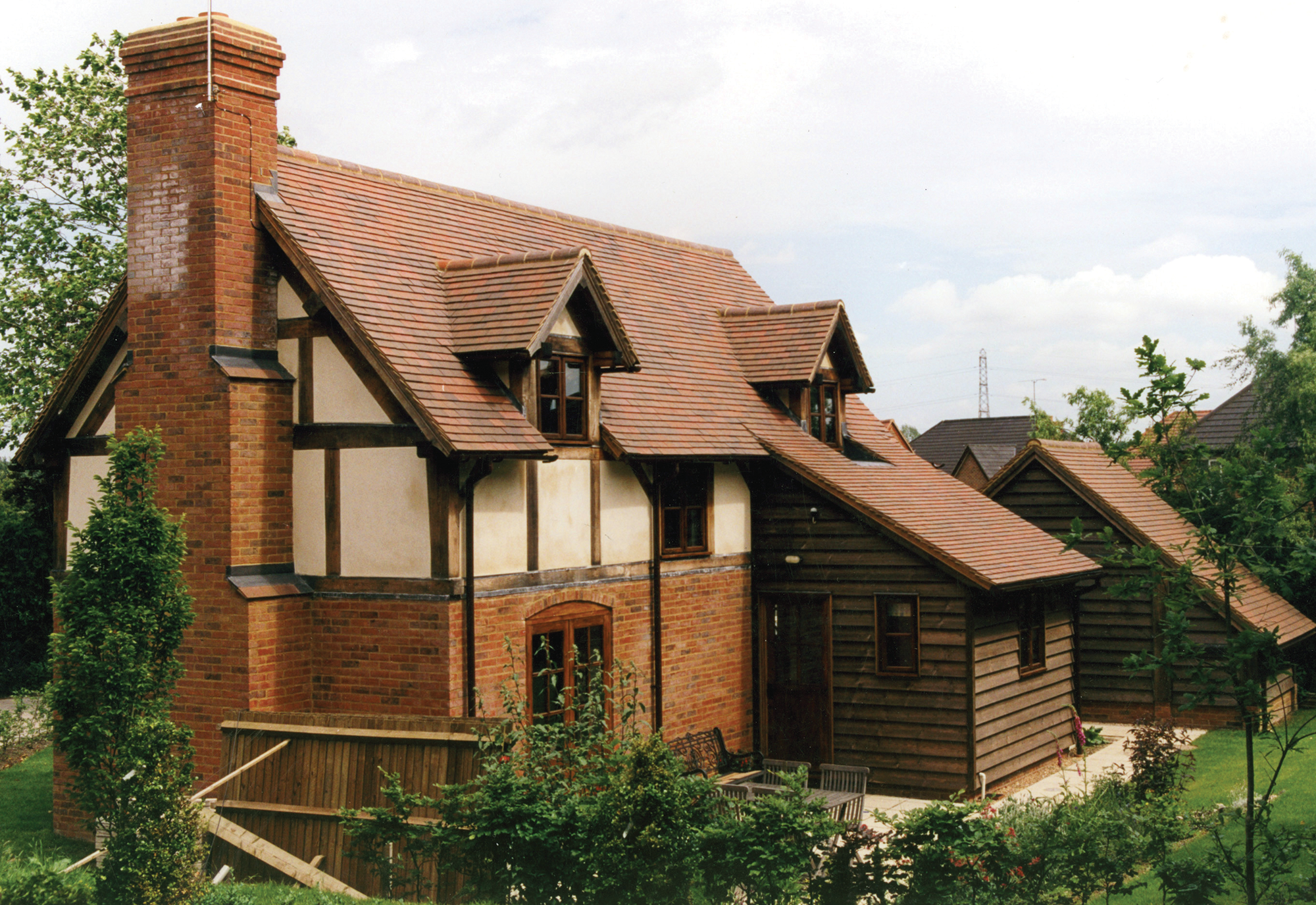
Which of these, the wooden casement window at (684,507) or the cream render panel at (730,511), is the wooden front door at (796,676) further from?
the wooden casement window at (684,507)

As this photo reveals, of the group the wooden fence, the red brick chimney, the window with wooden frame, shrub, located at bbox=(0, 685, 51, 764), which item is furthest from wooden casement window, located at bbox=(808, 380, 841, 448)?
shrub, located at bbox=(0, 685, 51, 764)

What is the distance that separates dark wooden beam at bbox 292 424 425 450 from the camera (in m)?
13.5

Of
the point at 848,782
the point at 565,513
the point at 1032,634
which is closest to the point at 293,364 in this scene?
the point at 565,513

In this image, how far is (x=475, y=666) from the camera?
13445 millimetres

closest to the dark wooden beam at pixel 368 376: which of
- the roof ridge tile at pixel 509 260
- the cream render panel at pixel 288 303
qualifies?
the cream render panel at pixel 288 303

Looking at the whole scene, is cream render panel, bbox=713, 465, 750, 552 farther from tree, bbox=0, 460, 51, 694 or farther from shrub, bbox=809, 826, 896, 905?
tree, bbox=0, 460, 51, 694

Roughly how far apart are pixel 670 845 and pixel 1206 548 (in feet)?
15.4

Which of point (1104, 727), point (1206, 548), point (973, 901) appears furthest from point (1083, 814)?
point (1104, 727)

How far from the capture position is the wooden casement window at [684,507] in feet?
55.9

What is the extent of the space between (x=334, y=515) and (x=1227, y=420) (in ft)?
117

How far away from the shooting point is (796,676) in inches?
717

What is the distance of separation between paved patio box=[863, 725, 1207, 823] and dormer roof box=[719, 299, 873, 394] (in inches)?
276

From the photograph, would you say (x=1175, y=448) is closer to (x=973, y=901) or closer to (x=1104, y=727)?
(x=973, y=901)

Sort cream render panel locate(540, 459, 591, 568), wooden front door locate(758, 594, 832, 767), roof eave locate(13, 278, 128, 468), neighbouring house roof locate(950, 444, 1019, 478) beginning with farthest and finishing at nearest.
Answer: neighbouring house roof locate(950, 444, 1019, 478) → wooden front door locate(758, 594, 832, 767) → roof eave locate(13, 278, 128, 468) → cream render panel locate(540, 459, 591, 568)
